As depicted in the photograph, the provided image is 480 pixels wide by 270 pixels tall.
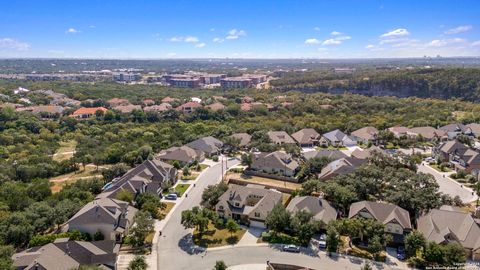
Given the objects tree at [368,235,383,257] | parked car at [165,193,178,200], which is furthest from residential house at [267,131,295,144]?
tree at [368,235,383,257]

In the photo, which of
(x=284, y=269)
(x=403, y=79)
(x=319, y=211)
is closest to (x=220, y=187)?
(x=319, y=211)

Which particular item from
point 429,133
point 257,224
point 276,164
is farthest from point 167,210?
point 429,133

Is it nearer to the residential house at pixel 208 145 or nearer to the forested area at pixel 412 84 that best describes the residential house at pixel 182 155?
the residential house at pixel 208 145

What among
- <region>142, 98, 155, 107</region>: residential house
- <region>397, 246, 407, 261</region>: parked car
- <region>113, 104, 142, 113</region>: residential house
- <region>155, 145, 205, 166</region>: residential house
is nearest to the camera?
<region>397, 246, 407, 261</region>: parked car

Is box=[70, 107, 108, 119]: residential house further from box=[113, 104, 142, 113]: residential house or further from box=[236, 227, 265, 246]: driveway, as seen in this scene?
box=[236, 227, 265, 246]: driveway

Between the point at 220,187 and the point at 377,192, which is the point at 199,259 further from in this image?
the point at 377,192

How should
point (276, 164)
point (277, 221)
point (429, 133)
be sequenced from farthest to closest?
point (429, 133) < point (276, 164) < point (277, 221)

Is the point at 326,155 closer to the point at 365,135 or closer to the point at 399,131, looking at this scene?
the point at 365,135
